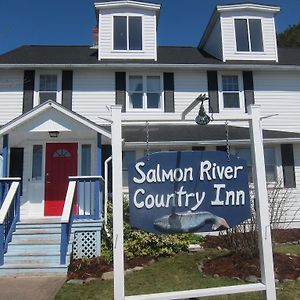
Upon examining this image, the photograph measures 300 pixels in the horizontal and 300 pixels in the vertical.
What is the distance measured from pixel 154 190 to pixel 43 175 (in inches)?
310

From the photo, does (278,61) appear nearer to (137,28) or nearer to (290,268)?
(137,28)

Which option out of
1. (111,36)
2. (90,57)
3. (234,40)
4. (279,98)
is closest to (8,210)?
(90,57)

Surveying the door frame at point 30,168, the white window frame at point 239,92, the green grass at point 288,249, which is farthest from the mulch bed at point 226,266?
the white window frame at point 239,92

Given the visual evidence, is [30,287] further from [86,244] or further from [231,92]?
[231,92]

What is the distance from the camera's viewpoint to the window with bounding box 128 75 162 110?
13.5m

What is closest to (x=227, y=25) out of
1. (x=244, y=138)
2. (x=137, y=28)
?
(x=137, y=28)

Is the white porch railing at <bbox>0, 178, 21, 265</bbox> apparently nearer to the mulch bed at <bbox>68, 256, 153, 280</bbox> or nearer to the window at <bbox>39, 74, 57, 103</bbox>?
the mulch bed at <bbox>68, 256, 153, 280</bbox>

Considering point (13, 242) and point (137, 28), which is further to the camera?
point (137, 28)

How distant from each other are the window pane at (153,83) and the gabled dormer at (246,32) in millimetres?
2929

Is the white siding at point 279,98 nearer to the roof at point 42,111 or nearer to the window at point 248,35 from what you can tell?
the window at point 248,35

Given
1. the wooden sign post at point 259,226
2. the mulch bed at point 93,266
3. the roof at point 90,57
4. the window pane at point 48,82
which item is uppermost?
the roof at point 90,57

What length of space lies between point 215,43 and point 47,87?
7.27 m

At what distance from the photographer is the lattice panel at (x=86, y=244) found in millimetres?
8453

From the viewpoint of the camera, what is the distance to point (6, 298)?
19.5ft
